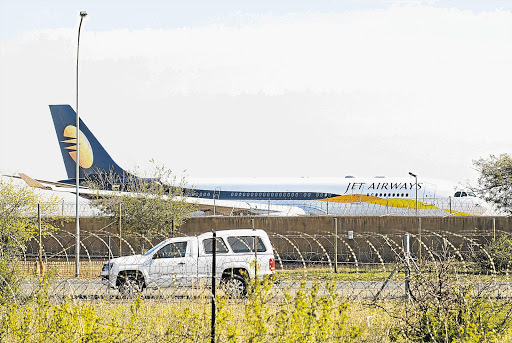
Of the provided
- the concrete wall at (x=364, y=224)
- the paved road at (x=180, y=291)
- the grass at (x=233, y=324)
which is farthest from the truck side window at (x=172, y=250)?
the concrete wall at (x=364, y=224)

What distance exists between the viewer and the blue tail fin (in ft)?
174

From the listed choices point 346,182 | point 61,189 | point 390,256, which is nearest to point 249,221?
point 390,256

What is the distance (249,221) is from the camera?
35344 millimetres

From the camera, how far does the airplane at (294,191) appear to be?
46656 mm

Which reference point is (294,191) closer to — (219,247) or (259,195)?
(259,195)

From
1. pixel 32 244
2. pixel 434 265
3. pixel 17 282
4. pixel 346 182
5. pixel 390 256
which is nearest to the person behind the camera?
pixel 434 265

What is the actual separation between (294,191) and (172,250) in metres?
31.5

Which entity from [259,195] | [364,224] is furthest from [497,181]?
[259,195]

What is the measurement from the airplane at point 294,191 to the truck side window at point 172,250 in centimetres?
2423

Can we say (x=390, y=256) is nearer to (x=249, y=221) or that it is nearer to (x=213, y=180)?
(x=249, y=221)

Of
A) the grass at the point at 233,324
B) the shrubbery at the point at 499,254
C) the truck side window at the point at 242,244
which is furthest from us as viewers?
the shrubbery at the point at 499,254

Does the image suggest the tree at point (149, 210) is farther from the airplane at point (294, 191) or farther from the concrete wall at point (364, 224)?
the airplane at point (294, 191)

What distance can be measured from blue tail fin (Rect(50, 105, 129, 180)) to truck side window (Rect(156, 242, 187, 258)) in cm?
3301

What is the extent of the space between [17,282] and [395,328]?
26.6 feet
